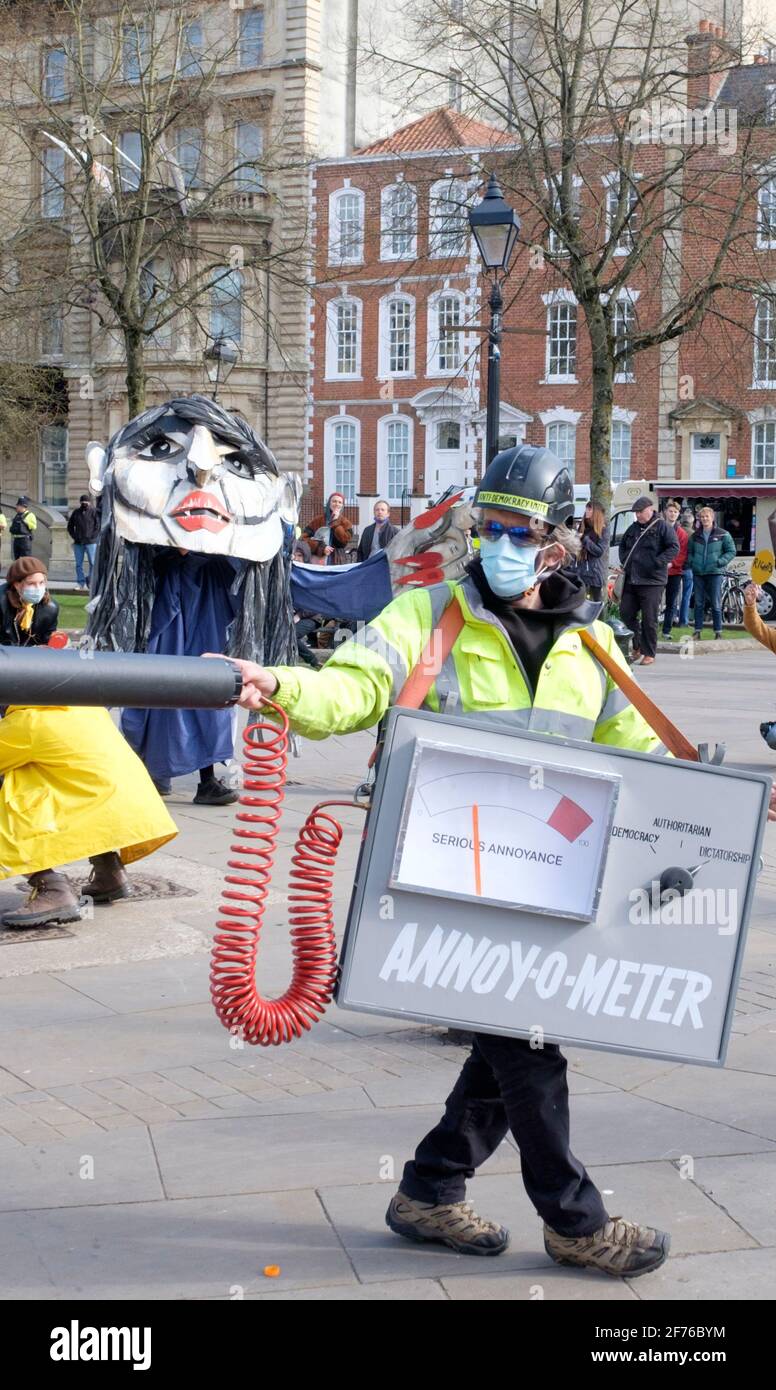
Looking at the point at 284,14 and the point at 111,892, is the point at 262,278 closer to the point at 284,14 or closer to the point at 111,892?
the point at 284,14

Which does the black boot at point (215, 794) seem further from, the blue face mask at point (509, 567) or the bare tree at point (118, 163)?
the bare tree at point (118, 163)

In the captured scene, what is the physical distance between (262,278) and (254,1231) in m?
42.2

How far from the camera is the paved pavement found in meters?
3.72

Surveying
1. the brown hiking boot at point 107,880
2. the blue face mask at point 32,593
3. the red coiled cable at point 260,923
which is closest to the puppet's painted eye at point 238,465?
the blue face mask at point 32,593

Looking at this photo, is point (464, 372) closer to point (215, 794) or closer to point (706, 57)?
point (706, 57)

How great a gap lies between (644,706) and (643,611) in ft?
49.9

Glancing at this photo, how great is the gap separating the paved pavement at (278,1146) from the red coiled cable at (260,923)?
644 millimetres

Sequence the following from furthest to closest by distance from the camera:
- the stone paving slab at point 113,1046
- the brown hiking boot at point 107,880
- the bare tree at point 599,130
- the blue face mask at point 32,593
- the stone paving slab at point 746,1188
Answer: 1. the bare tree at point 599,130
2. the blue face mask at point 32,593
3. the brown hiking boot at point 107,880
4. the stone paving slab at point 113,1046
5. the stone paving slab at point 746,1188

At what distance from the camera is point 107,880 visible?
7.33 m

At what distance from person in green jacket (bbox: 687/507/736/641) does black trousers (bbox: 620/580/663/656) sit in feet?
9.15

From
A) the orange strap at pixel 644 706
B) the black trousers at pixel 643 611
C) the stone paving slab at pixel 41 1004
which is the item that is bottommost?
the stone paving slab at pixel 41 1004

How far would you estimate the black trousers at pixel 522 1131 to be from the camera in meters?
3.60

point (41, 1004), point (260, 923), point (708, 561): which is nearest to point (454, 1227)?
point (260, 923)

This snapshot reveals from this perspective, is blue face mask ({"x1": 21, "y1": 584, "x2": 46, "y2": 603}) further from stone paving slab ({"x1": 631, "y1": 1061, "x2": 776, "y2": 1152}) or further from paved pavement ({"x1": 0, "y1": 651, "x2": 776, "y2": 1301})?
stone paving slab ({"x1": 631, "y1": 1061, "x2": 776, "y2": 1152})
